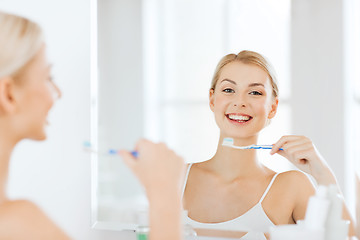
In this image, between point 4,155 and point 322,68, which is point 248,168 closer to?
point 322,68

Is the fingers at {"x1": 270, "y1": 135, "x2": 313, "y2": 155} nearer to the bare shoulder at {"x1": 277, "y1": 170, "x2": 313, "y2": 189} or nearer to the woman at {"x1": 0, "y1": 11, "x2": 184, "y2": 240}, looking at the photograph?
the bare shoulder at {"x1": 277, "y1": 170, "x2": 313, "y2": 189}

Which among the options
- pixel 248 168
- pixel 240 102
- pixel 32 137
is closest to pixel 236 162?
pixel 248 168

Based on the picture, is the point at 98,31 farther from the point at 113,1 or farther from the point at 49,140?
the point at 49,140

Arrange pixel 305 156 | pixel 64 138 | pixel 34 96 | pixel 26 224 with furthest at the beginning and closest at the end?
pixel 64 138
pixel 305 156
pixel 34 96
pixel 26 224

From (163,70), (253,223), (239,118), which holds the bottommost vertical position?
(253,223)

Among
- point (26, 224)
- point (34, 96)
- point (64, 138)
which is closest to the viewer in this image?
point (26, 224)

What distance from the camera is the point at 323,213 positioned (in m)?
0.75

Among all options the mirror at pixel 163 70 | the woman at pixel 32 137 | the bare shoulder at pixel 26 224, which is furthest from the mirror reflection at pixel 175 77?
the bare shoulder at pixel 26 224

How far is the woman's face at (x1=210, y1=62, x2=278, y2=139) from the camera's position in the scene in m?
Result: 0.84

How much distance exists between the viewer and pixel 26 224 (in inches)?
22.6

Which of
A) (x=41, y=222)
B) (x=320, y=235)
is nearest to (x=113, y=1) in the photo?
(x=41, y=222)

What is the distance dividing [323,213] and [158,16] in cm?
53

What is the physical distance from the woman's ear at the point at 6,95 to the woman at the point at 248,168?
0.40 meters

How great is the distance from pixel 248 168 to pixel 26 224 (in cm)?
47
